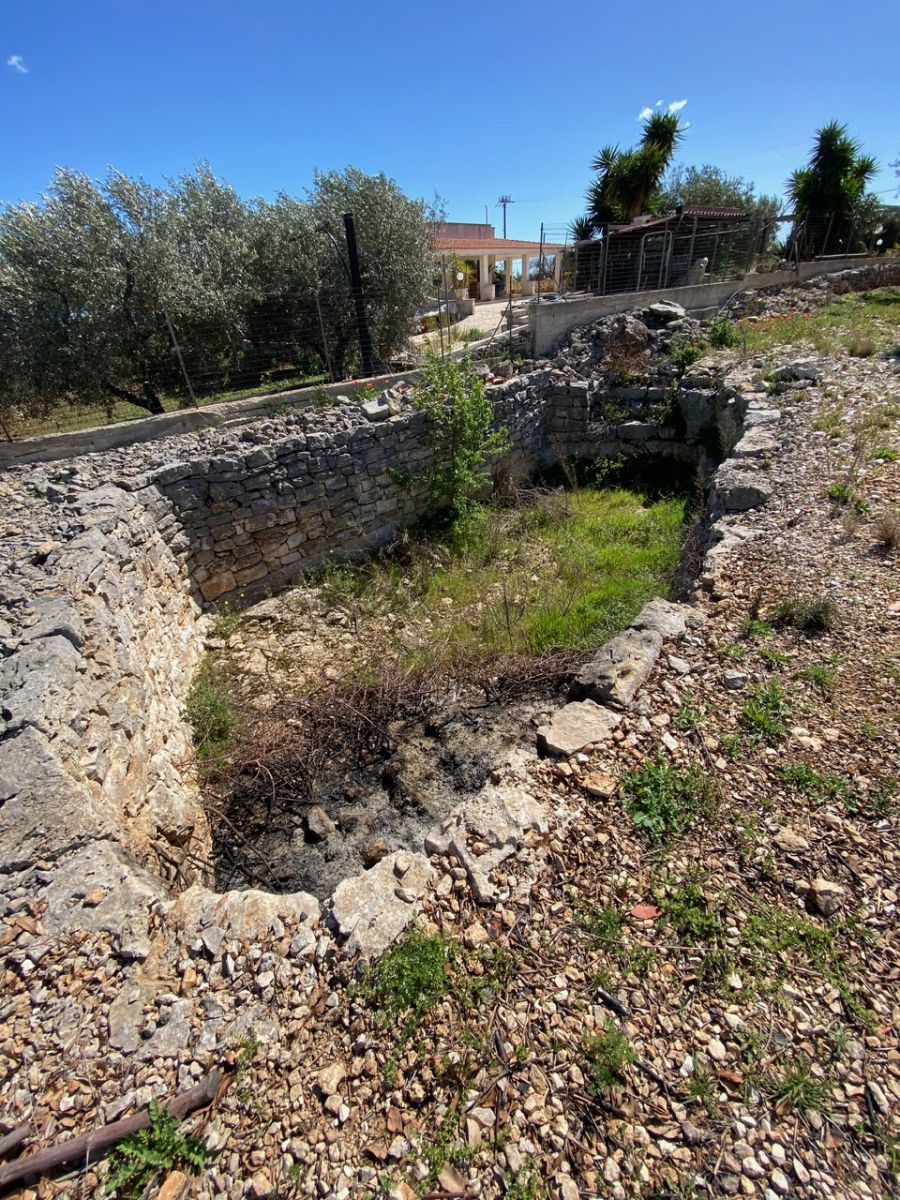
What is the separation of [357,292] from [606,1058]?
424 inches

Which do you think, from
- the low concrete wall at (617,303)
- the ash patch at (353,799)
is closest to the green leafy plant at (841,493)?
the ash patch at (353,799)

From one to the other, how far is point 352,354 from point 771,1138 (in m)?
13.2

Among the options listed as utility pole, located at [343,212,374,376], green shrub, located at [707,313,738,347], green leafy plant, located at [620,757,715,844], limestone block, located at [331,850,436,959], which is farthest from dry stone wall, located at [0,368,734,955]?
green shrub, located at [707,313,738,347]

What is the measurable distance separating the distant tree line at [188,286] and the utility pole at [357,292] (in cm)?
76

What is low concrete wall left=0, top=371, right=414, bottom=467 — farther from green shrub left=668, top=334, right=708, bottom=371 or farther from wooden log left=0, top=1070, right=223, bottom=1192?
wooden log left=0, top=1070, right=223, bottom=1192

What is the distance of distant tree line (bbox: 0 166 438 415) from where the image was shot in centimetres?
865

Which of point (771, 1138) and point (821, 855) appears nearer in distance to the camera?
point (771, 1138)

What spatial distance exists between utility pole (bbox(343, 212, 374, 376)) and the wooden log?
10298mm

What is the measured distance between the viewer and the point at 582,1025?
2186mm

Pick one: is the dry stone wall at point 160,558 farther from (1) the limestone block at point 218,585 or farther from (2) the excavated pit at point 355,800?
(2) the excavated pit at point 355,800

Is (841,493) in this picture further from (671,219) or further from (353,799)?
(671,219)

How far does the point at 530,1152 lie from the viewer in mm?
1873

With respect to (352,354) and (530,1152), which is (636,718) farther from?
(352,354)

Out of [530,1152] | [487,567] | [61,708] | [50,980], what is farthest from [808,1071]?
[487,567]
